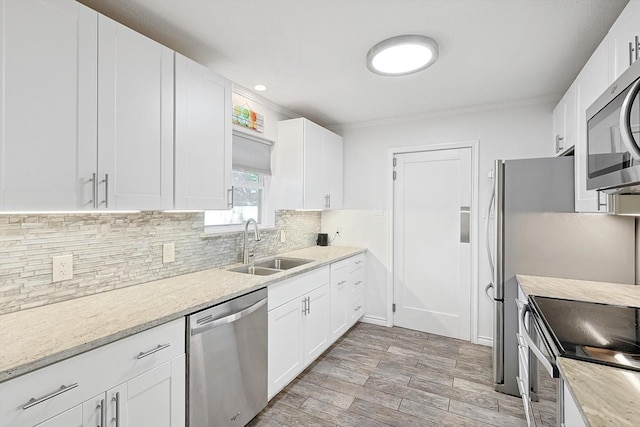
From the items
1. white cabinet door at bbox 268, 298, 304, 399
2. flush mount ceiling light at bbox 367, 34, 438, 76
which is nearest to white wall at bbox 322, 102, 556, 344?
flush mount ceiling light at bbox 367, 34, 438, 76

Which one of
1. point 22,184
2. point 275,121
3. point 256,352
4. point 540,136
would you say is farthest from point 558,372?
point 275,121

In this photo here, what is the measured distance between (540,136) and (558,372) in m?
2.57

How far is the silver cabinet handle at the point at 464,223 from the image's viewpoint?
3.30 meters

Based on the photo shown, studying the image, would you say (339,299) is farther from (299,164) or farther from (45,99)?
(45,99)

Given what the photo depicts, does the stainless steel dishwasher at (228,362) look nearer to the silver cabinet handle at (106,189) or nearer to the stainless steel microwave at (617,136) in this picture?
the silver cabinet handle at (106,189)

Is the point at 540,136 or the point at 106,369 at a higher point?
the point at 540,136

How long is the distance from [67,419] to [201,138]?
1.50 m

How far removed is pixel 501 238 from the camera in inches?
91.7

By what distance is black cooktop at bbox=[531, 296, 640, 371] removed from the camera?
1.12m

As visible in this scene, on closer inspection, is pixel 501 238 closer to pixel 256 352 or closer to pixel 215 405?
pixel 256 352

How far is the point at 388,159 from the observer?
3670 millimetres

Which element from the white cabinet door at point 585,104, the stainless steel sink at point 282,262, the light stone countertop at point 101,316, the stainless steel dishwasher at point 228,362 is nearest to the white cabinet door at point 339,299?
the stainless steel sink at point 282,262

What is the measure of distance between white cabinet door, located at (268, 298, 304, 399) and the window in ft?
3.04

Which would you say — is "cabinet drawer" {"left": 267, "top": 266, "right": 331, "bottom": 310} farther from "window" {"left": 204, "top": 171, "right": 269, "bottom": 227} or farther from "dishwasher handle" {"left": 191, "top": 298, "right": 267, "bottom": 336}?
"window" {"left": 204, "top": 171, "right": 269, "bottom": 227}
